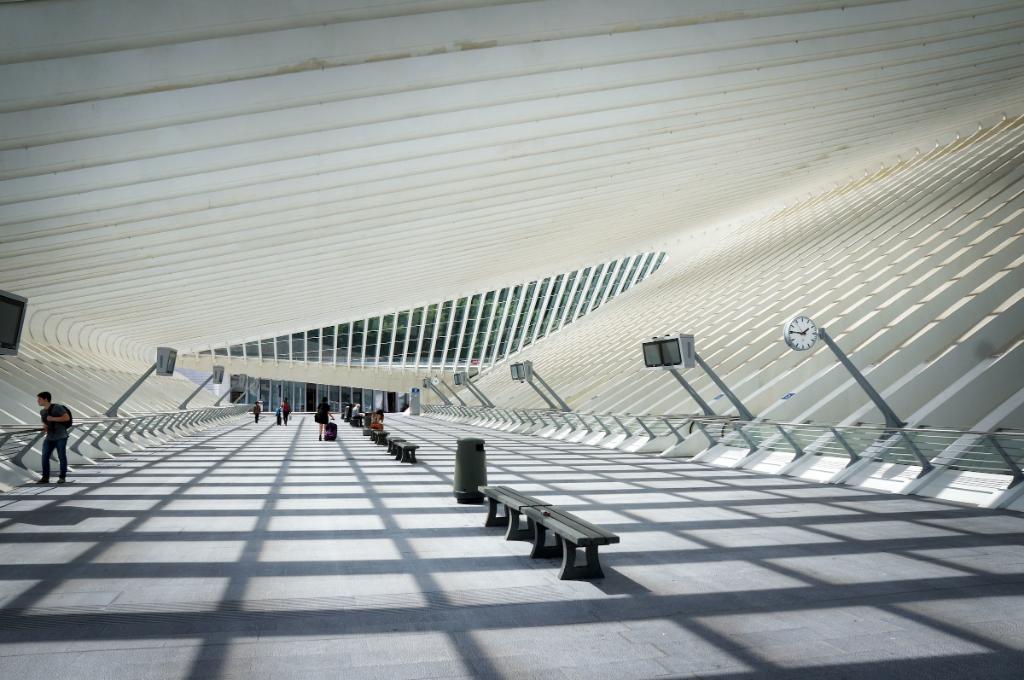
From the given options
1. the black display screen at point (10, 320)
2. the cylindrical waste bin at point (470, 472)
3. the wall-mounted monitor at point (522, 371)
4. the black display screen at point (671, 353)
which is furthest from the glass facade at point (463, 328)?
the black display screen at point (10, 320)

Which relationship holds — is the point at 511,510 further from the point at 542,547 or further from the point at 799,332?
Result: the point at 799,332

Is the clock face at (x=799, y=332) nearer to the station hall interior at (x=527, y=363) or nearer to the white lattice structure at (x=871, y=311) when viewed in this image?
the station hall interior at (x=527, y=363)

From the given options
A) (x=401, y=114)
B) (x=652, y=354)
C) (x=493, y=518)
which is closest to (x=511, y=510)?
(x=493, y=518)

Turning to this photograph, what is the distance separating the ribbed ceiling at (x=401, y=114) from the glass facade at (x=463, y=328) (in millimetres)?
27413

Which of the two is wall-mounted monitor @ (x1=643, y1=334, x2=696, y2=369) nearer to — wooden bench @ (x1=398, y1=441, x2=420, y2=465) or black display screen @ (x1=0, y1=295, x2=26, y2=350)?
wooden bench @ (x1=398, y1=441, x2=420, y2=465)

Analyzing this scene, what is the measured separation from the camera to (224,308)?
867 inches

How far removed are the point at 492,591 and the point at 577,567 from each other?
23.5 inches

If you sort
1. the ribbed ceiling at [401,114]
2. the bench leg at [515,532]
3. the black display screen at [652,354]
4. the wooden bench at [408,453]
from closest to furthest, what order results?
1. the bench leg at [515,532]
2. the ribbed ceiling at [401,114]
3. the black display screen at [652,354]
4. the wooden bench at [408,453]

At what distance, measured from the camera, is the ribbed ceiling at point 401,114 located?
21.5 ft

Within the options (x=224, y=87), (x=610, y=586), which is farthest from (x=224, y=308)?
(x=610, y=586)

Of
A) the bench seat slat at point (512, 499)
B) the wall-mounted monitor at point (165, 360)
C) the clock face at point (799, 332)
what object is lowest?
the bench seat slat at point (512, 499)

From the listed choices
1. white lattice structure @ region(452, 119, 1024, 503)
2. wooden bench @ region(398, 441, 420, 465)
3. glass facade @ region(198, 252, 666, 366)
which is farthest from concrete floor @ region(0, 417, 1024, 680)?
glass facade @ region(198, 252, 666, 366)

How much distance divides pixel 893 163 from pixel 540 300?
26018 millimetres

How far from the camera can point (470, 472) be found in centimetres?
791
